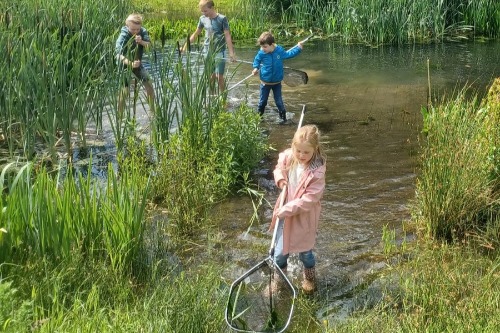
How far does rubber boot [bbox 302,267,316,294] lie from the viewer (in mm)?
4637

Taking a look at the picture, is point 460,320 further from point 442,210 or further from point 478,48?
point 478,48

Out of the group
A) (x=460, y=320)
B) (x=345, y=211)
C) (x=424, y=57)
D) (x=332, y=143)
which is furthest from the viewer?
(x=424, y=57)

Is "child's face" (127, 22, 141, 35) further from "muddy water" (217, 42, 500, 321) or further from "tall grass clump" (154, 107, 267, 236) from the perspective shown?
"tall grass clump" (154, 107, 267, 236)

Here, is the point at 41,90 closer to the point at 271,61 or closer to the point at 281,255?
the point at 281,255

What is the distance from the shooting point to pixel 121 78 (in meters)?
6.63

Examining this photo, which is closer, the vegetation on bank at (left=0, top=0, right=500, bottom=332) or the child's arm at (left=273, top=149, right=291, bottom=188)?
the vegetation on bank at (left=0, top=0, right=500, bottom=332)

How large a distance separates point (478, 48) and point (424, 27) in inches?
45.9

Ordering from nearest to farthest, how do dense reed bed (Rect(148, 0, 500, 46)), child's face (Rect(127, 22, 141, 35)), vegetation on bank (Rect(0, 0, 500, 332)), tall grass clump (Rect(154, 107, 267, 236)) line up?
1. vegetation on bank (Rect(0, 0, 500, 332))
2. tall grass clump (Rect(154, 107, 267, 236))
3. child's face (Rect(127, 22, 141, 35))
4. dense reed bed (Rect(148, 0, 500, 46))

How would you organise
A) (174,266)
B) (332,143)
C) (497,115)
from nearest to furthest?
(174,266)
(497,115)
(332,143)

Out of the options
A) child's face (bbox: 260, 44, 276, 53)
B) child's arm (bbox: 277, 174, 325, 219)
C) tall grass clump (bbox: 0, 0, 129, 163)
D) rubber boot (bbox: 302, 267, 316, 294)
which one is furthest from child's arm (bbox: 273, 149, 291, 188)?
child's face (bbox: 260, 44, 276, 53)

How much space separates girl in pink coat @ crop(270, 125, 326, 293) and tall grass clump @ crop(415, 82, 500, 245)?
1043 millimetres

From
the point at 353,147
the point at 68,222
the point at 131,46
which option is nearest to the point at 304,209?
the point at 68,222

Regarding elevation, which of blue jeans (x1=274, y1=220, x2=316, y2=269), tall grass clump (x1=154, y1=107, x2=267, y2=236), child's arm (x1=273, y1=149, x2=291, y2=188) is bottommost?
blue jeans (x1=274, y1=220, x2=316, y2=269)

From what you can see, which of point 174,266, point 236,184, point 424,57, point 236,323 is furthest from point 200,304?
point 424,57
